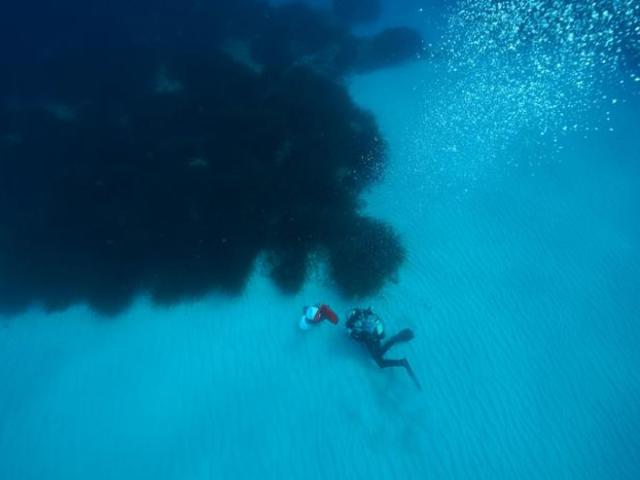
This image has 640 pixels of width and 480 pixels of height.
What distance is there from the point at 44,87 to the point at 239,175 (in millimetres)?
9790

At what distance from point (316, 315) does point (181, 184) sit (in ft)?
19.0

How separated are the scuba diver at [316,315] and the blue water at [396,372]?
Answer: 14.7 inches

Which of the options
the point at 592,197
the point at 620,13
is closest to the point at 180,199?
the point at 592,197

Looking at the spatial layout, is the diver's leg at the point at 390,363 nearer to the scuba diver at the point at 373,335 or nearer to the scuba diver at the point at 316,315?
the scuba diver at the point at 373,335

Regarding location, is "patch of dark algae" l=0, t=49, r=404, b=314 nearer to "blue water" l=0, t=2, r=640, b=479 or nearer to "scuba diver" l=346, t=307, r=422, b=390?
"blue water" l=0, t=2, r=640, b=479

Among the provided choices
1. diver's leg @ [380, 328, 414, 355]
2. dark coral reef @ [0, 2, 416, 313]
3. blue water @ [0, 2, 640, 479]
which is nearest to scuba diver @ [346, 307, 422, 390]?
diver's leg @ [380, 328, 414, 355]

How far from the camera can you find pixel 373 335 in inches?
322

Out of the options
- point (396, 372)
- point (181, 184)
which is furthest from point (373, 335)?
point (181, 184)

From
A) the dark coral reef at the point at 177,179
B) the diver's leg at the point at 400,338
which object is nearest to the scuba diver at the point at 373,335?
the diver's leg at the point at 400,338

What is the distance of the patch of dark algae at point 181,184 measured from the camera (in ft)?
32.8

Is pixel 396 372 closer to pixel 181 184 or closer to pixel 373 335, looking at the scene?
pixel 373 335

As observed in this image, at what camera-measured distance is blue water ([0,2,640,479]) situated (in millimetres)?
7766

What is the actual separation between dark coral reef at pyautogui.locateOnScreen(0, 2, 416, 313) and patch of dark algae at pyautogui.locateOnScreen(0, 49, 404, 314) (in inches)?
1.6

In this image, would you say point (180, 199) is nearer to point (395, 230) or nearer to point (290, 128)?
point (290, 128)
